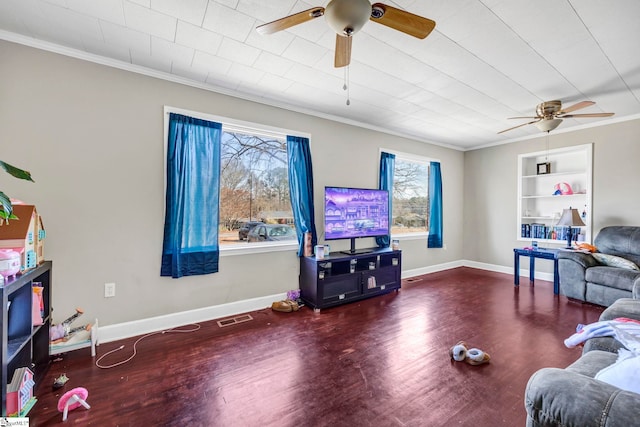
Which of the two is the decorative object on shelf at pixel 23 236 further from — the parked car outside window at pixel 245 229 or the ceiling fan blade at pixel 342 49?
the ceiling fan blade at pixel 342 49

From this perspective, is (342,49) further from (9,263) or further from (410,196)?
(410,196)

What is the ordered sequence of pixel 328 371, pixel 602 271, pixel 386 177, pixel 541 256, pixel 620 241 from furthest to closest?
pixel 386 177 < pixel 541 256 < pixel 620 241 < pixel 602 271 < pixel 328 371

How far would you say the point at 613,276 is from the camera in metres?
3.28

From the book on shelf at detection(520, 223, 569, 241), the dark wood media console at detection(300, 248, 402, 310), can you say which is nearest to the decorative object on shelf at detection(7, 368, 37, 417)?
the dark wood media console at detection(300, 248, 402, 310)

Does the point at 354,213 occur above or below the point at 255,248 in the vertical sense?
above

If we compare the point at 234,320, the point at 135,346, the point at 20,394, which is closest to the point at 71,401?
the point at 20,394

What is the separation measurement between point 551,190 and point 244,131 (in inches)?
213

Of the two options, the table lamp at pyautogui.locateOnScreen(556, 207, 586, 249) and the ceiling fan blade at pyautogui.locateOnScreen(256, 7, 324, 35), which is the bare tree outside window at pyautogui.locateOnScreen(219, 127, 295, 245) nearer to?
the ceiling fan blade at pyautogui.locateOnScreen(256, 7, 324, 35)

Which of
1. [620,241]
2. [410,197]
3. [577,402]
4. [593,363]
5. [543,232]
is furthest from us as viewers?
[410,197]

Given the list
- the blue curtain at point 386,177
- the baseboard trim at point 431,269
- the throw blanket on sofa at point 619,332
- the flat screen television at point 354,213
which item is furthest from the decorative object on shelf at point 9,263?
the baseboard trim at point 431,269

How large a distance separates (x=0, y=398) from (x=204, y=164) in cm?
222

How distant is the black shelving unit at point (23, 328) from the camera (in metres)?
1.43

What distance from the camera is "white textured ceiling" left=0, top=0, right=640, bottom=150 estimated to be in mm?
1921

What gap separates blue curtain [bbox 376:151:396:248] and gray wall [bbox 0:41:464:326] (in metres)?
→ 2.27
